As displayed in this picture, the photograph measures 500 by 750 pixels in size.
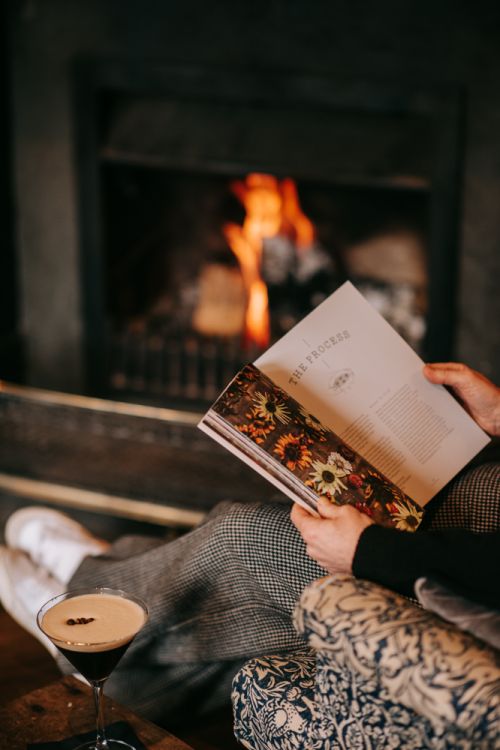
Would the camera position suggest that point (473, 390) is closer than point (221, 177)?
Yes

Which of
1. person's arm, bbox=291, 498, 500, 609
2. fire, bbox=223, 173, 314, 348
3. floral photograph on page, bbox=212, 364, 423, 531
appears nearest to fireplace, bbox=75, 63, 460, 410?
fire, bbox=223, 173, 314, 348

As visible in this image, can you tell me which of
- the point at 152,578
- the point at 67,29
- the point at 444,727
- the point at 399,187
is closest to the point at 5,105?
the point at 67,29

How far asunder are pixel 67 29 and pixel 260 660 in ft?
6.95

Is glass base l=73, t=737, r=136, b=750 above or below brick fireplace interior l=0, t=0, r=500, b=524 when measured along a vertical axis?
below

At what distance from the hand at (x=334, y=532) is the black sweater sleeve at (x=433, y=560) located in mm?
17

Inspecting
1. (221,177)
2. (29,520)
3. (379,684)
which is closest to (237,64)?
(221,177)

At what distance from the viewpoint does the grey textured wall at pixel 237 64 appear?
91.4 inches

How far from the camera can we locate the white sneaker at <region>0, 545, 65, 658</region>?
1.74 metres

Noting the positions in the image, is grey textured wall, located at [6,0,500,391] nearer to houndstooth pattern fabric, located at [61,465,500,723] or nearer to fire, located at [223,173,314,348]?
fire, located at [223,173,314,348]

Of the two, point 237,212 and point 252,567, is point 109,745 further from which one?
point 237,212

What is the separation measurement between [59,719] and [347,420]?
0.55m

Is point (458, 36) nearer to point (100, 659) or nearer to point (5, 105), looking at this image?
point (5, 105)

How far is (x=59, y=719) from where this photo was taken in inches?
47.2

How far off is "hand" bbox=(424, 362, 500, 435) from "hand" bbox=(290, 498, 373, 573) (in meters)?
0.30
